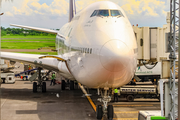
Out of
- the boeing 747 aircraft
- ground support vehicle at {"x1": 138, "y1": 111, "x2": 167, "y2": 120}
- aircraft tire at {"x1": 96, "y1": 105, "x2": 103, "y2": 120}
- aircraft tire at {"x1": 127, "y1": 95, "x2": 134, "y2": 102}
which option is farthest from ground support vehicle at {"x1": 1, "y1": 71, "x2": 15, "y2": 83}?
ground support vehicle at {"x1": 138, "y1": 111, "x2": 167, "y2": 120}

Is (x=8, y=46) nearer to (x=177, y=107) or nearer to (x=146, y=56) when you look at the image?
(x=146, y=56)

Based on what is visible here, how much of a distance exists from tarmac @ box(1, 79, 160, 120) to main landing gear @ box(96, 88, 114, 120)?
26.5 inches

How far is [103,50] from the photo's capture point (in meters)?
8.48

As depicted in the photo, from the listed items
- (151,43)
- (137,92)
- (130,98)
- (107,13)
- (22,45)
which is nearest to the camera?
(107,13)

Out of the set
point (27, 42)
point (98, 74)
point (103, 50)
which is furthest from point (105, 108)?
point (27, 42)

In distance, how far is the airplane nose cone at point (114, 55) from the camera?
8234 mm

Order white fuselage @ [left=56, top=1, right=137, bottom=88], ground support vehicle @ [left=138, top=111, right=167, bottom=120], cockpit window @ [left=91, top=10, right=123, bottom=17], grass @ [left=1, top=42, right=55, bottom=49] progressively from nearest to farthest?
white fuselage @ [left=56, top=1, right=137, bottom=88] < ground support vehicle @ [left=138, top=111, right=167, bottom=120] < cockpit window @ [left=91, top=10, right=123, bottom=17] < grass @ [left=1, top=42, right=55, bottom=49]

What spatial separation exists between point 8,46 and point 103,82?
36659 millimetres

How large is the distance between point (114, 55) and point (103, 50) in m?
0.48

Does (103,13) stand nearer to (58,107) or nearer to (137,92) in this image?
(58,107)

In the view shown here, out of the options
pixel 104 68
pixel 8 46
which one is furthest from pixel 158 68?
pixel 8 46

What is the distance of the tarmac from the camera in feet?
39.6

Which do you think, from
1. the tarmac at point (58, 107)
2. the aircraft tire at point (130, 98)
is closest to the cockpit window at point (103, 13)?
the tarmac at point (58, 107)

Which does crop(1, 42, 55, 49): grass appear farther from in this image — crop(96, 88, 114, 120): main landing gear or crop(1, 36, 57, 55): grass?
crop(96, 88, 114, 120): main landing gear
